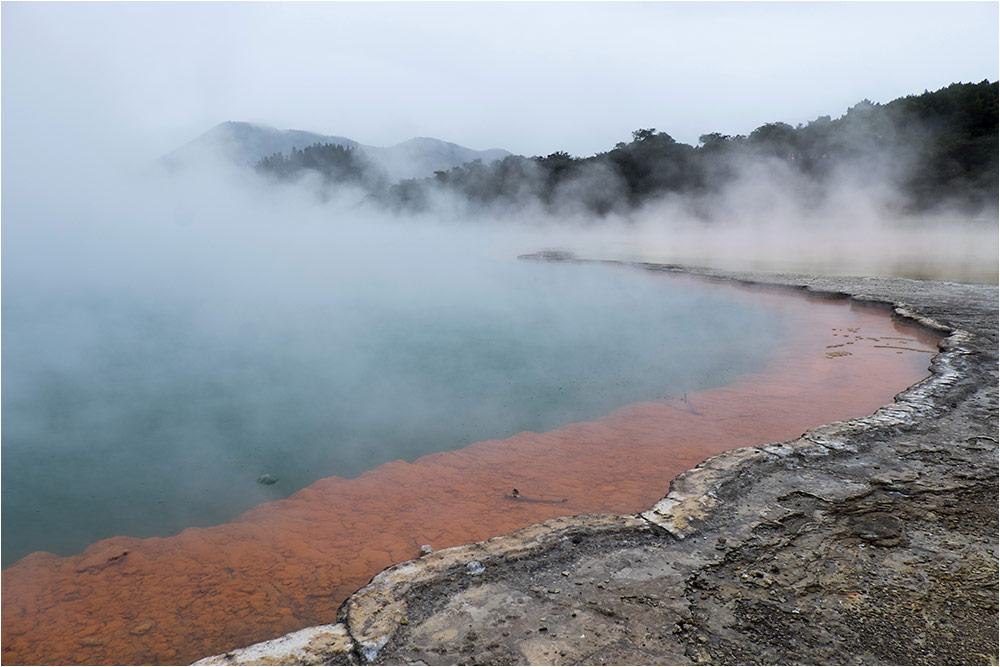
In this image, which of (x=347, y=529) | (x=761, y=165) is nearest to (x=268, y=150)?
(x=761, y=165)

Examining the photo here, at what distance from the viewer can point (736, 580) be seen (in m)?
1.80

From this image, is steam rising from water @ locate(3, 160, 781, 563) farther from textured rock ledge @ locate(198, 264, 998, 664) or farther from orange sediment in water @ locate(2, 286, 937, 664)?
textured rock ledge @ locate(198, 264, 998, 664)

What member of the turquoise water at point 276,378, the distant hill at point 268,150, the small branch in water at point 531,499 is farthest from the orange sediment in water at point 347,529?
the distant hill at point 268,150

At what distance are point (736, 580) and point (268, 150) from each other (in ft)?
84.3

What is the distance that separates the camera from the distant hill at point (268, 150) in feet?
55.2

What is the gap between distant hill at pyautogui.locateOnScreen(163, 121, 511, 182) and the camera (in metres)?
16.8

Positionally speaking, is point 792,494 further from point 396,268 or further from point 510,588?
point 396,268

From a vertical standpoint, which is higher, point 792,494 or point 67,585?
point 792,494

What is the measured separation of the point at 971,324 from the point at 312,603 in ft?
19.6

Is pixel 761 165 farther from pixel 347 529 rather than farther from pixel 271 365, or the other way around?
pixel 347 529

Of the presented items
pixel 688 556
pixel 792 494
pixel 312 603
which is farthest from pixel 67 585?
pixel 792 494

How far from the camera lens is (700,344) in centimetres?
538

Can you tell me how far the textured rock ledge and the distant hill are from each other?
55.8ft

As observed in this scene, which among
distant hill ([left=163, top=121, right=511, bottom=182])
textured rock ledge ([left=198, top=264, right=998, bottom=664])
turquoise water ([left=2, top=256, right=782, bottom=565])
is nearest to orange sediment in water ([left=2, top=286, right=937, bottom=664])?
turquoise water ([left=2, top=256, right=782, bottom=565])
